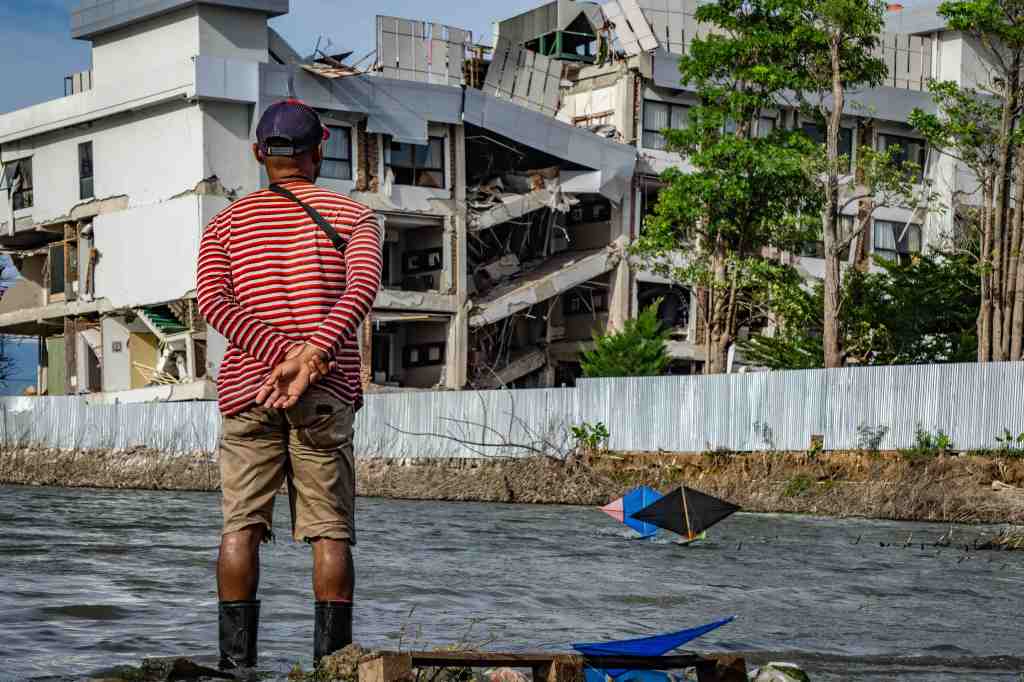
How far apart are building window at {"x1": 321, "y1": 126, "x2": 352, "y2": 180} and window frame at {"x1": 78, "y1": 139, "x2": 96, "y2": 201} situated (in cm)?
754

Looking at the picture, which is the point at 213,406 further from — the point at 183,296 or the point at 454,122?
the point at 454,122

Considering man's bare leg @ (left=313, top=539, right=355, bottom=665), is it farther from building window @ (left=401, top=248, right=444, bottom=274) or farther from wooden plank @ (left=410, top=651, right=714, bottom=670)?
building window @ (left=401, top=248, right=444, bottom=274)

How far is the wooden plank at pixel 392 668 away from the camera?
5324mm

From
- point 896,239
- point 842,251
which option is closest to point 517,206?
point 842,251

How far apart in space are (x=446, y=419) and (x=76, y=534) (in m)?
17.7

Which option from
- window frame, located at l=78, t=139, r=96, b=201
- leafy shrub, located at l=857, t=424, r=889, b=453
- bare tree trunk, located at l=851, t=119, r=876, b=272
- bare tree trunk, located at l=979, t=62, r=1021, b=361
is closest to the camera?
leafy shrub, located at l=857, t=424, r=889, b=453

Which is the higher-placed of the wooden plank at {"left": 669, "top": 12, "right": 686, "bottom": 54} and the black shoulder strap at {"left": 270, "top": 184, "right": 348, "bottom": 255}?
the wooden plank at {"left": 669, "top": 12, "right": 686, "bottom": 54}

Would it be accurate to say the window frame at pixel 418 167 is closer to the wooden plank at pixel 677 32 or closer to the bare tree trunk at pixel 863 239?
the wooden plank at pixel 677 32

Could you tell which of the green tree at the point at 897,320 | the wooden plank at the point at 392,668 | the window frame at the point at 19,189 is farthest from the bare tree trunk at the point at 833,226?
the wooden plank at the point at 392,668

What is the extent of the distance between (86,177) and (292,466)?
44.6m

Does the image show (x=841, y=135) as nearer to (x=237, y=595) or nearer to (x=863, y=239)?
(x=863, y=239)

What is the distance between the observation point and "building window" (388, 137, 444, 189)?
159 ft

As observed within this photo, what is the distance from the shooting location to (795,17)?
34.4 metres

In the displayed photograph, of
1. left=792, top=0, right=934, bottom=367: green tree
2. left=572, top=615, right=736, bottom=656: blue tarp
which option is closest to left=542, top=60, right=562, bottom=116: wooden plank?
left=792, top=0, right=934, bottom=367: green tree
